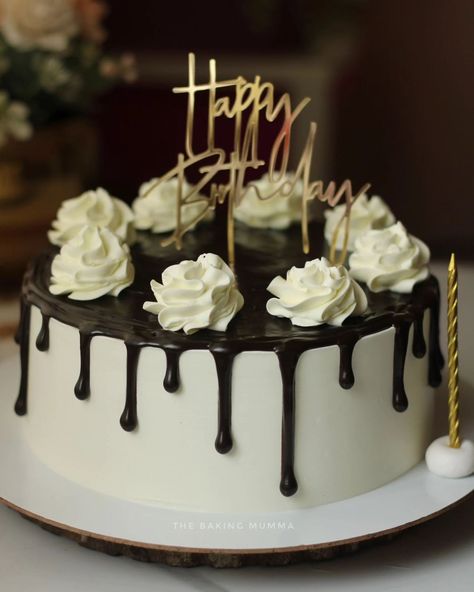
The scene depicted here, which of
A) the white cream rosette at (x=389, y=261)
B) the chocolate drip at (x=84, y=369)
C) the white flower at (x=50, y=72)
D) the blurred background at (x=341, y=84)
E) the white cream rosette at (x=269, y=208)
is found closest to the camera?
the chocolate drip at (x=84, y=369)

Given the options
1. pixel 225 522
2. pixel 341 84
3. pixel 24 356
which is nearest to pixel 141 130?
pixel 341 84

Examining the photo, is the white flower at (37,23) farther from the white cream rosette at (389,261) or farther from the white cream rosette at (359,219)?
the white cream rosette at (389,261)

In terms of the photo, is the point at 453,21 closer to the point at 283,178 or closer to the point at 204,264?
the point at 283,178

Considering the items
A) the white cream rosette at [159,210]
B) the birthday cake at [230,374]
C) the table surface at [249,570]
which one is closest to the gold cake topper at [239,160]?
the white cream rosette at [159,210]

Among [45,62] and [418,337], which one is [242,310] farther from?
[45,62]

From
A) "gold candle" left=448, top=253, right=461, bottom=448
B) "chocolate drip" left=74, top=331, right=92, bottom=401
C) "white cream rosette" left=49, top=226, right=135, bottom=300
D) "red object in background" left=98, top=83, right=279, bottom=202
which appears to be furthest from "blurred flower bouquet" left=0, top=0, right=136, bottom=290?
"red object in background" left=98, top=83, right=279, bottom=202
